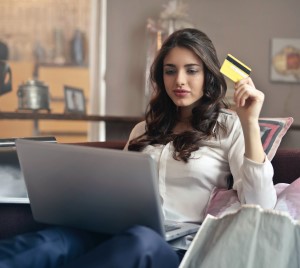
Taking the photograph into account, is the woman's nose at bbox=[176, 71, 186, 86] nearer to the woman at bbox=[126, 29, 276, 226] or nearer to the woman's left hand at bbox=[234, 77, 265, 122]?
the woman at bbox=[126, 29, 276, 226]

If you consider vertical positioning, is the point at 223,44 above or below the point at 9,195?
above

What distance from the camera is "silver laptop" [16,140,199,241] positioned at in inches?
43.8

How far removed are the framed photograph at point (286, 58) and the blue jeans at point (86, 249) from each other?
2.51m

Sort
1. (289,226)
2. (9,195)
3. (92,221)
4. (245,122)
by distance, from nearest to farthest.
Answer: (289,226) → (92,221) → (245,122) → (9,195)

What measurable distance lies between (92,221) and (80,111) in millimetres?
2393

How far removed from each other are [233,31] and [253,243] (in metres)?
2.60

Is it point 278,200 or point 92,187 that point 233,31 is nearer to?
point 278,200

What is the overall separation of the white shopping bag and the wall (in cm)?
249

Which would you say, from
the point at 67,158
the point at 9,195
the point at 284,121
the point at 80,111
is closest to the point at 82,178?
the point at 67,158

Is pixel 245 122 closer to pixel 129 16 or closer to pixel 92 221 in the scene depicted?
pixel 92 221

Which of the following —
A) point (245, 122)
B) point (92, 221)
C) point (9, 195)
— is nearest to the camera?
point (92, 221)

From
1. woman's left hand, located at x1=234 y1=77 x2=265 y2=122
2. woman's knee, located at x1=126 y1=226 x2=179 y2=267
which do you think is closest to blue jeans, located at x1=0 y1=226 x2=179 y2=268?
woman's knee, located at x1=126 y1=226 x2=179 y2=267

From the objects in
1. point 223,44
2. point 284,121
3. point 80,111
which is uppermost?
point 223,44

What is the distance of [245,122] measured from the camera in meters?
1.40
